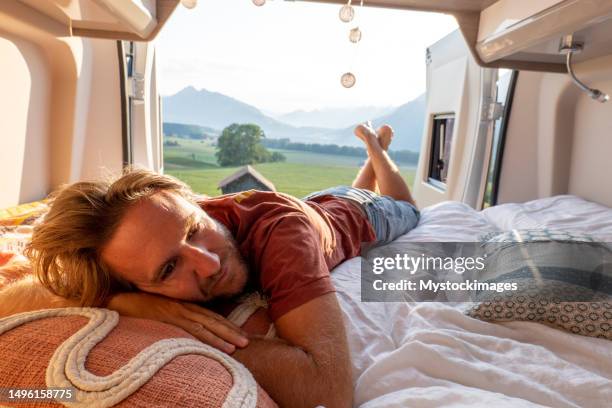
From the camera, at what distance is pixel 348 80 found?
5.70ft

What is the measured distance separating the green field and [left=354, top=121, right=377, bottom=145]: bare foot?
62cm

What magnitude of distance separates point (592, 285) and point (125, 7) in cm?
160

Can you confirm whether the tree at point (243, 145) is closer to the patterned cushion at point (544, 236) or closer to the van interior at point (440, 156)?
the van interior at point (440, 156)

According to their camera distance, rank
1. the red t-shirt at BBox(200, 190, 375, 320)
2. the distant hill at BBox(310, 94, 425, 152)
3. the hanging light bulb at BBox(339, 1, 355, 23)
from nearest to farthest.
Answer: the red t-shirt at BBox(200, 190, 375, 320), the hanging light bulb at BBox(339, 1, 355, 23), the distant hill at BBox(310, 94, 425, 152)

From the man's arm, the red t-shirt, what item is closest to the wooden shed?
the red t-shirt

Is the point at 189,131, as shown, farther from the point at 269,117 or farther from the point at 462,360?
the point at 462,360

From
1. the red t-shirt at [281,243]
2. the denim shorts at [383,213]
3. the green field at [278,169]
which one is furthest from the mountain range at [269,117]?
the red t-shirt at [281,243]

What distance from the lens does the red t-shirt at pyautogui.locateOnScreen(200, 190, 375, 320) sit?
878mm

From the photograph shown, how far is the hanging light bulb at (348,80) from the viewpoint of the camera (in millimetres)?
1729

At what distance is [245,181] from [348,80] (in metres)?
1.44

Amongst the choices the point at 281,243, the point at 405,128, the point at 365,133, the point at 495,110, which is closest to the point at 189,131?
the point at 365,133

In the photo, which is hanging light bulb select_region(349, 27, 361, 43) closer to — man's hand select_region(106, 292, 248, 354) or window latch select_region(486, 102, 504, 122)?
man's hand select_region(106, 292, 248, 354)

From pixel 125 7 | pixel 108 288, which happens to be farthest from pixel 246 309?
pixel 125 7

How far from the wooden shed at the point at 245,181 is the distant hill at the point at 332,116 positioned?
1.55ft
